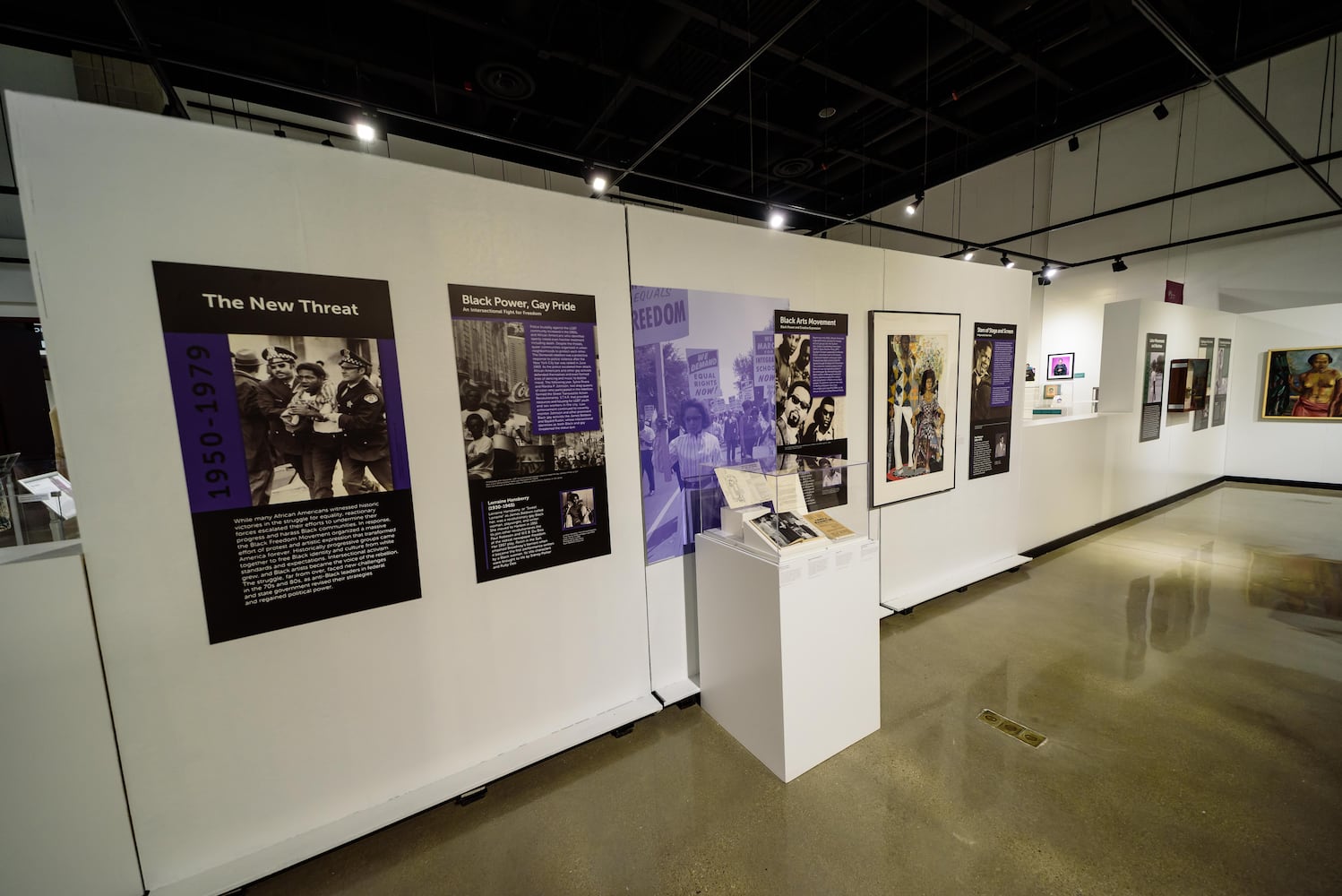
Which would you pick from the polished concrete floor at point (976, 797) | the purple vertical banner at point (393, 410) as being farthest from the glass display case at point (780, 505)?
the purple vertical banner at point (393, 410)

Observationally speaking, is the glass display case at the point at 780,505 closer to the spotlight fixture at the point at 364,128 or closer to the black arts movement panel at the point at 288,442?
the black arts movement panel at the point at 288,442

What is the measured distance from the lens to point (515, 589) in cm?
219

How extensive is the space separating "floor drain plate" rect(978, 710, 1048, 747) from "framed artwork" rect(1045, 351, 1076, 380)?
951 cm

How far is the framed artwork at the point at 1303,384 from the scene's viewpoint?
7055 mm

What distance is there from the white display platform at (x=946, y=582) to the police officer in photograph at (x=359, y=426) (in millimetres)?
3485

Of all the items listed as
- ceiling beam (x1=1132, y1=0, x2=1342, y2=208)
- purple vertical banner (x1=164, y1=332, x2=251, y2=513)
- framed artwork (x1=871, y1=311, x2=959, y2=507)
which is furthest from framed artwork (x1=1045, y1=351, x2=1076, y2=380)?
purple vertical banner (x1=164, y1=332, x2=251, y2=513)

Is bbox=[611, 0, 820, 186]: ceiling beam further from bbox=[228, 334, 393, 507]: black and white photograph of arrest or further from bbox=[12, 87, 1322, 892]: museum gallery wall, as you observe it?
bbox=[228, 334, 393, 507]: black and white photograph of arrest

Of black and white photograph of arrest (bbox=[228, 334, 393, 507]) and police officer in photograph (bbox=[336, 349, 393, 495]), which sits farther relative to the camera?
police officer in photograph (bbox=[336, 349, 393, 495])

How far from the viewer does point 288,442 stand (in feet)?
5.69

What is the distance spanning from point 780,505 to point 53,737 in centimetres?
287

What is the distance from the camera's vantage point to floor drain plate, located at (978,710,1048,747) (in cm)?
229

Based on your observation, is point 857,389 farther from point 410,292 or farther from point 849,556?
point 410,292

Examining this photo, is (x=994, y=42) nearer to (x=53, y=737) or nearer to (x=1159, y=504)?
(x=1159, y=504)

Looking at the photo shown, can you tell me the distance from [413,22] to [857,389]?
200 inches
